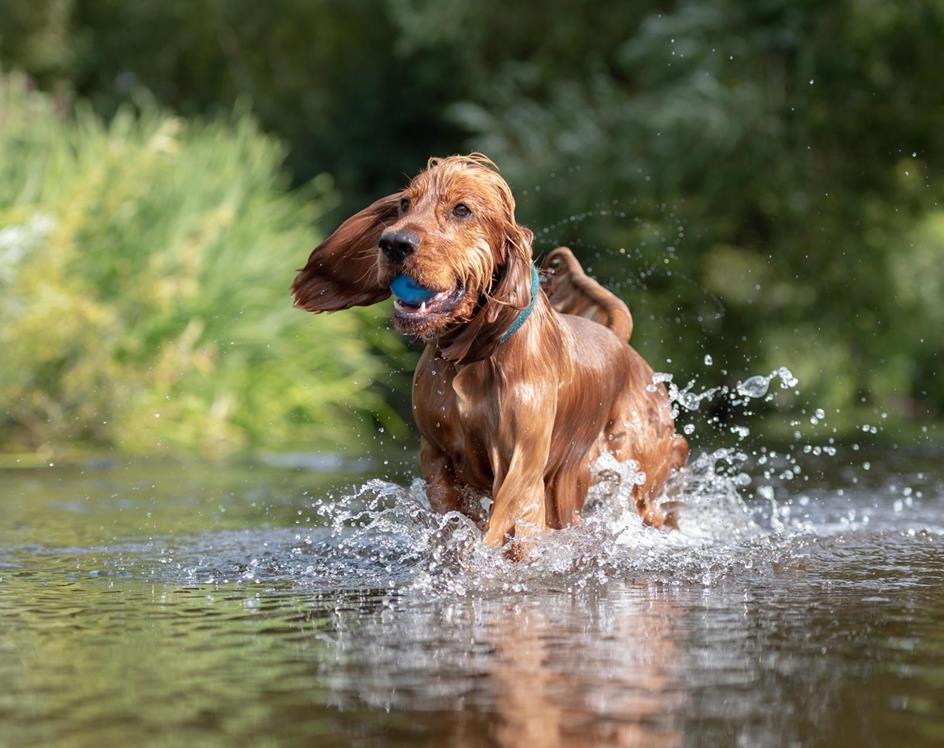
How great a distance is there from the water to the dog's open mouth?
2.63 feet

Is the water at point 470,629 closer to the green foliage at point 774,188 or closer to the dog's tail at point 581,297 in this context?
the dog's tail at point 581,297

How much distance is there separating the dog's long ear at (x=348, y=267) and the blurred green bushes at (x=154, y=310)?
4928 millimetres

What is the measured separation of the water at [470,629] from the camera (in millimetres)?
3195

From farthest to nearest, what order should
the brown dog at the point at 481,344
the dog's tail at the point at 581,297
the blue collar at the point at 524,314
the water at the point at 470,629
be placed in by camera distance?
the dog's tail at the point at 581,297, the blue collar at the point at 524,314, the brown dog at the point at 481,344, the water at the point at 470,629

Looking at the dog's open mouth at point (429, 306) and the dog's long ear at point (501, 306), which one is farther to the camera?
the dog's long ear at point (501, 306)

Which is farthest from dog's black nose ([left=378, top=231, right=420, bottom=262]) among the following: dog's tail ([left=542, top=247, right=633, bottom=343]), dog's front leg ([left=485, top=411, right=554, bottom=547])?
dog's tail ([left=542, top=247, right=633, bottom=343])

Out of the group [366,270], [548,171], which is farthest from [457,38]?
[366,270]

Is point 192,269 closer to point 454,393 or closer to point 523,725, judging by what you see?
point 454,393

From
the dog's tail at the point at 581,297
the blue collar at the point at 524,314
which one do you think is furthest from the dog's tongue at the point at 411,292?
the dog's tail at the point at 581,297

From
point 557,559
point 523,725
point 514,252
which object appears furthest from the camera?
point 557,559

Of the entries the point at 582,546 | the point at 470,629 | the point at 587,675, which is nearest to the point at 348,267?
the point at 582,546

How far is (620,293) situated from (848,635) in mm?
13779

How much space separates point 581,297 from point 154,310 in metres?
6.31

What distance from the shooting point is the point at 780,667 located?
3.72 metres
